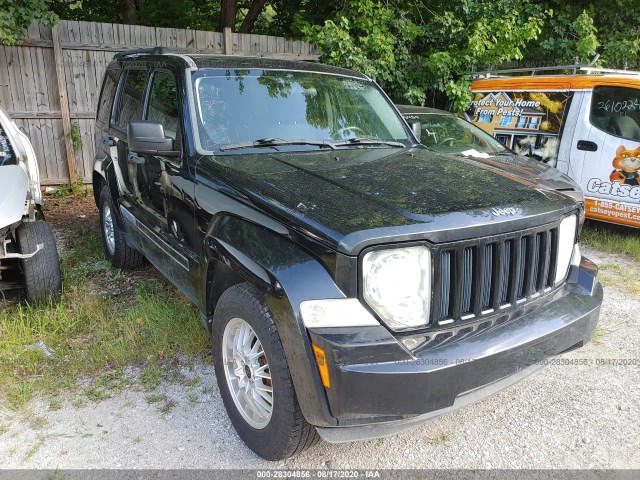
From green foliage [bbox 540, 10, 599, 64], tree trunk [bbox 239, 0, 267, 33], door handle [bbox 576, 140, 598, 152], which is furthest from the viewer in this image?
tree trunk [bbox 239, 0, 267, 33]

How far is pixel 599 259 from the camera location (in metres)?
5.79

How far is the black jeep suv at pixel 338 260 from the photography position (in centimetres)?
215

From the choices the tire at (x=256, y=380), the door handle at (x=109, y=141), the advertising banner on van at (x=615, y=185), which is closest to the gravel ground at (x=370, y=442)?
the tire at (x=256, y=380)

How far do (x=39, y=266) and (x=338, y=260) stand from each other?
3.02 meters

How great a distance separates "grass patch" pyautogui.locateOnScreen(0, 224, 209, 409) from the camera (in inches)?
133

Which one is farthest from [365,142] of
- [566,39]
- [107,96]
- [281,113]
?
[566,39]

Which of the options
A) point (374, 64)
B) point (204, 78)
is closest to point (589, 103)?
point (374, 64)

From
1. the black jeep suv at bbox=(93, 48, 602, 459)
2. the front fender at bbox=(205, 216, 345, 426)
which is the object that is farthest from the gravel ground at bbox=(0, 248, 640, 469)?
the front fender at bbox=(205, 216, 345, 426)

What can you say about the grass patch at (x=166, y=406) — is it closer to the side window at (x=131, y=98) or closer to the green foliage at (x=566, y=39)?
the side window at (x=131, y=98)

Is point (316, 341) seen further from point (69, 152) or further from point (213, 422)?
point (69, 152)

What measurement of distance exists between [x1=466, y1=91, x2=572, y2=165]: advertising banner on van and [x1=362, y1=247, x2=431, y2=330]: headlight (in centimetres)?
528

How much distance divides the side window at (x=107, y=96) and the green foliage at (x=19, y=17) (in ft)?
7.52

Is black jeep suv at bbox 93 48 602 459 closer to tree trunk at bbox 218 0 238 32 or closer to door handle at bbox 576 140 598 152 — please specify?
door handle at bbox 576 140 598 152

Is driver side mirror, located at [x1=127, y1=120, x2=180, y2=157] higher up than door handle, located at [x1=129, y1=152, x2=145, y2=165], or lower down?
higher up
